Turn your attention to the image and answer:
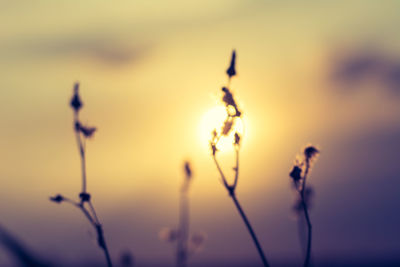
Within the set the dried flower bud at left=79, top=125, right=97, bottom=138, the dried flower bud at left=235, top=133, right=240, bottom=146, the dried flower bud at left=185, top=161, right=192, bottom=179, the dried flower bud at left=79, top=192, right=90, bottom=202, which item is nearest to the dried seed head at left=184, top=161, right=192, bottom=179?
the dried flower bud at left=185, top=161, right=192, bottom=179

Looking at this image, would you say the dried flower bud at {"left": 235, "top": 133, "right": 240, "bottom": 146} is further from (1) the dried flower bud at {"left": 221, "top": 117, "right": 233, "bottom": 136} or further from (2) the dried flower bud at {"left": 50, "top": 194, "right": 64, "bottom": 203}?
(2) the dried flower bud at {"left": 50, "top": 194, "right": 64, "bottom": 203}

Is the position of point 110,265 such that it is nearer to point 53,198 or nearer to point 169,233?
point 53,198

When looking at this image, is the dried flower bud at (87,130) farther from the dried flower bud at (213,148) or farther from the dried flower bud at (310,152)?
the dried flower bud at (310,152)

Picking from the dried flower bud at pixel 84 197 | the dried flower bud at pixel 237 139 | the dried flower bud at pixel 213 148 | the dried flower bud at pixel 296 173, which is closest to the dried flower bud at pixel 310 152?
the dried flower bud at pixel 296 173

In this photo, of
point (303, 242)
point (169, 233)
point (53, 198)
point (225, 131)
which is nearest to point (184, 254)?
point (169, 233)

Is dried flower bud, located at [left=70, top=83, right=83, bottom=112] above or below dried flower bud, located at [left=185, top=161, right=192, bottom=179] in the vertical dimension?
below

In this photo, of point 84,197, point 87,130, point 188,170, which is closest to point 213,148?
point 84,197

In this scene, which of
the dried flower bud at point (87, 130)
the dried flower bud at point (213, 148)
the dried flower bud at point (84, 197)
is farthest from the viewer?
the dried flower bud at point (87, 130)
